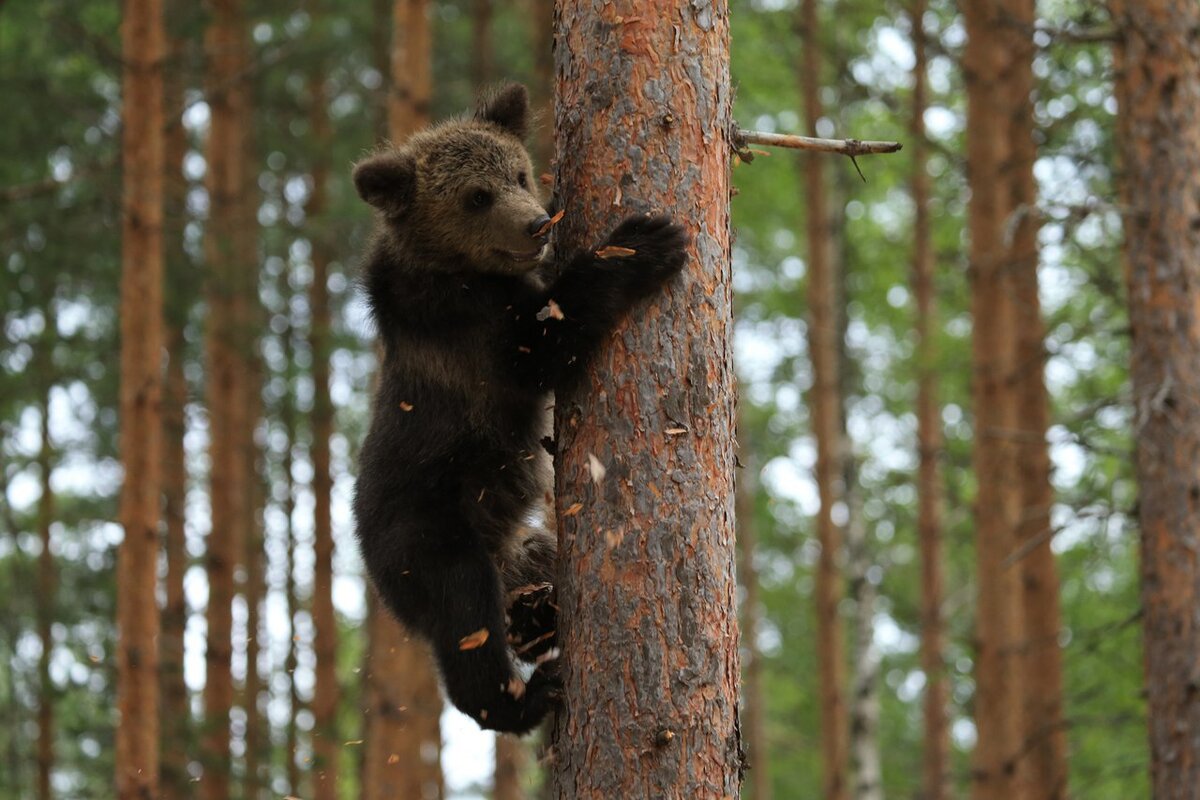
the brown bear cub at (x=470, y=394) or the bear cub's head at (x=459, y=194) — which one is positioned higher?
the bear cub's head at (x=459, y=194)

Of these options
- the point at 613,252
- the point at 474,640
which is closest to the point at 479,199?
the point at 613,252

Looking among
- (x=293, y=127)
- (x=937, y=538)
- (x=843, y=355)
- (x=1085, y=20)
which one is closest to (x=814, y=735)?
(x=843, y=355)

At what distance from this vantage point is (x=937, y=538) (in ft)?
47.1

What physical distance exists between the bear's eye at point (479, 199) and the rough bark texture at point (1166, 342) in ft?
13.2

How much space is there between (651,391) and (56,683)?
11.8 m

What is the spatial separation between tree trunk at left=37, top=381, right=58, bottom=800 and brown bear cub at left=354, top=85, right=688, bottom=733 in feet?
32.0

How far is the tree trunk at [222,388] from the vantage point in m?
14.2

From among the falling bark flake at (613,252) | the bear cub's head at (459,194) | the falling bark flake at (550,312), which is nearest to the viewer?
the falling bark flake at (613,252)

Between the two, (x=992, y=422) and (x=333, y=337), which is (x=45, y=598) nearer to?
(x=333, y=337)

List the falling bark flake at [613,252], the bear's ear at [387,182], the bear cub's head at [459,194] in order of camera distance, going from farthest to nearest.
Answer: the bear's ear at [387,182]
the bear cub's head at [459,194]
the falling bark flake at [613,252]

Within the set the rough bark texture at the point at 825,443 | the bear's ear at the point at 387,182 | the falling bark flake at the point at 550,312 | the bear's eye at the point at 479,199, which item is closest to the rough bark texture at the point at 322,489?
the rough bark texture at the point at 825,443

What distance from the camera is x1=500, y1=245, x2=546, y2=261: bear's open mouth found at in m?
5.15

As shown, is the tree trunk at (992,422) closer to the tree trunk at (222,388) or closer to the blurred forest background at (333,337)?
the blurred forest background at (333,337)

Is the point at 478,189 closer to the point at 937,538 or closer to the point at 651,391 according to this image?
the point at 651,391
